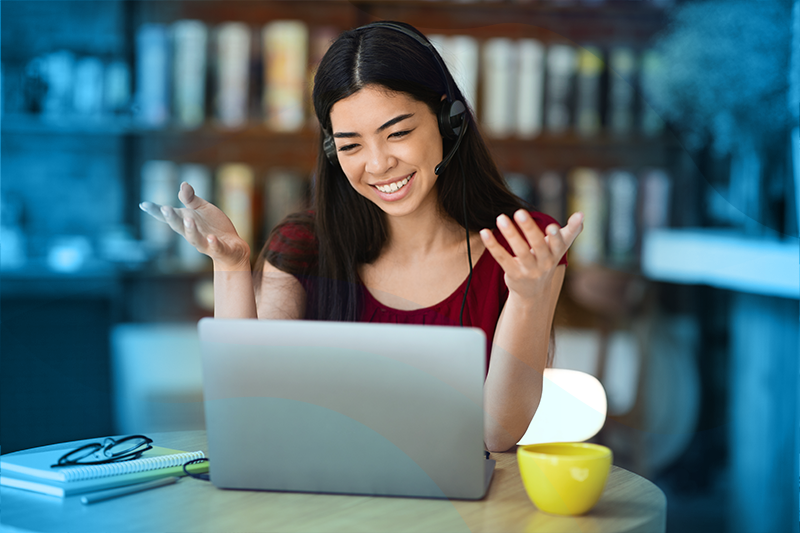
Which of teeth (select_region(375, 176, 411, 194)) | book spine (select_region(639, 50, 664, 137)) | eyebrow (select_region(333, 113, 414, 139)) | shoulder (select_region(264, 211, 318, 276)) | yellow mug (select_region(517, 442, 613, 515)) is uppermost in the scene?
book spine (select_region(639, 50, 664, 137))

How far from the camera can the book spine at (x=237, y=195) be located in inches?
93.5

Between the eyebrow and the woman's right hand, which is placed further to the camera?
the eyebrow

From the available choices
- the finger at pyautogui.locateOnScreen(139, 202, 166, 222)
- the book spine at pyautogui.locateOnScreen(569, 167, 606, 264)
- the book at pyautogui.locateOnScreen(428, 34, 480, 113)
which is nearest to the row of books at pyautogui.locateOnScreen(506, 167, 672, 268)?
the book spine at pyautogui.locateOnScreen(569, 167, 606, 264)

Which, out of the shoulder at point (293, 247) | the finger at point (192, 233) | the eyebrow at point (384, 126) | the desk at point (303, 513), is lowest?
the desk at point (303, 513)

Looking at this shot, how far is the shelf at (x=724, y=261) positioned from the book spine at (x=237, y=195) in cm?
137

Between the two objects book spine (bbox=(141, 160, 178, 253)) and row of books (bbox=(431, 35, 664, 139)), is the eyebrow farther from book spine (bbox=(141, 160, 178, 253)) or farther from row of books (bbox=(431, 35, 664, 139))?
book spine (bbox=(141, 160, 178, 253))

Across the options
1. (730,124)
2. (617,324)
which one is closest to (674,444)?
(617,324)

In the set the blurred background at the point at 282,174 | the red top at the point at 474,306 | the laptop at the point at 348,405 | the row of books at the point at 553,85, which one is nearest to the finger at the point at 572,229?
the laptop at the point at 348,405

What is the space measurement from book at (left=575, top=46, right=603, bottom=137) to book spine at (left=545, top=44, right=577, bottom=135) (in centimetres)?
3

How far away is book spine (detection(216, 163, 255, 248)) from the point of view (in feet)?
7.79

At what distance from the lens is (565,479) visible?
25.9 inches

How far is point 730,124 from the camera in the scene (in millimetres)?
2102

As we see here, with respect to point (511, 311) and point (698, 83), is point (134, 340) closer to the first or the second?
point (511, 311)

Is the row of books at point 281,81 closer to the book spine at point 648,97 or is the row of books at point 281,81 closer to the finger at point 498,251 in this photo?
the book spine at point 648,97
